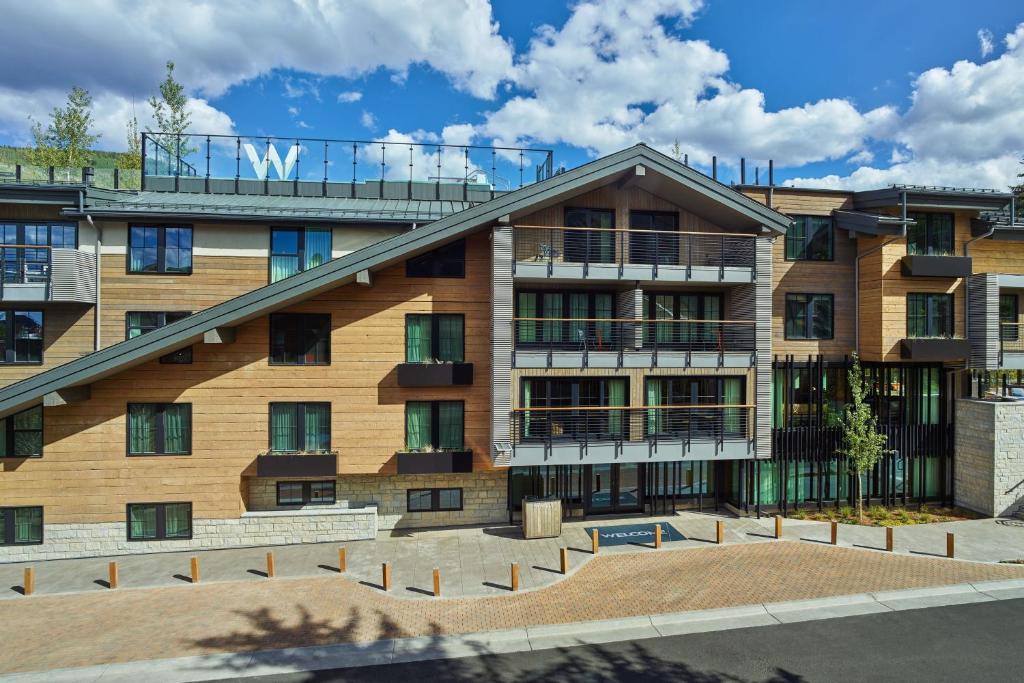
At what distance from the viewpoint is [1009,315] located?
21391 mm

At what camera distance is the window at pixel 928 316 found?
19641mm

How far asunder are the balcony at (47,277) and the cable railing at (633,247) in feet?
47.1

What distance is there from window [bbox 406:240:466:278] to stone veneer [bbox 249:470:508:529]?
7.19 metres

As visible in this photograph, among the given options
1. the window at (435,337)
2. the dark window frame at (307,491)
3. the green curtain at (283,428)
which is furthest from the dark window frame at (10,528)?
the window at (435,337)

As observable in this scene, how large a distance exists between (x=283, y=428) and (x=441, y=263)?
772 cm

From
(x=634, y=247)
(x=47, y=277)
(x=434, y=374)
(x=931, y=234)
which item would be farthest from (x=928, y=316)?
(x=47, y=277)

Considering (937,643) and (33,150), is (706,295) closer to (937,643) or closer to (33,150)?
(937,643)

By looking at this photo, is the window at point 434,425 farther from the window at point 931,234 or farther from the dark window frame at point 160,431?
the window at point 931,234

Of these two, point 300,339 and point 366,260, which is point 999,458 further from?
point 300,339

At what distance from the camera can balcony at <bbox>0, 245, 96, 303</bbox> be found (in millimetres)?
16344

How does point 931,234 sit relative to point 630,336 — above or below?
above

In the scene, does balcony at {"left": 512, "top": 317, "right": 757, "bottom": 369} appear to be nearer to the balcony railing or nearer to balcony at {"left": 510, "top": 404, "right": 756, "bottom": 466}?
balcony at {"left": 510, "top": 404, "right": 756, "bottom": 466}

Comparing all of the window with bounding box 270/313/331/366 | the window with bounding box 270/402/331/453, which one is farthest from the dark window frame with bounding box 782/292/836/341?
the window with bounding box 270/402/331/453

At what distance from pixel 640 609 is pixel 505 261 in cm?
1081
